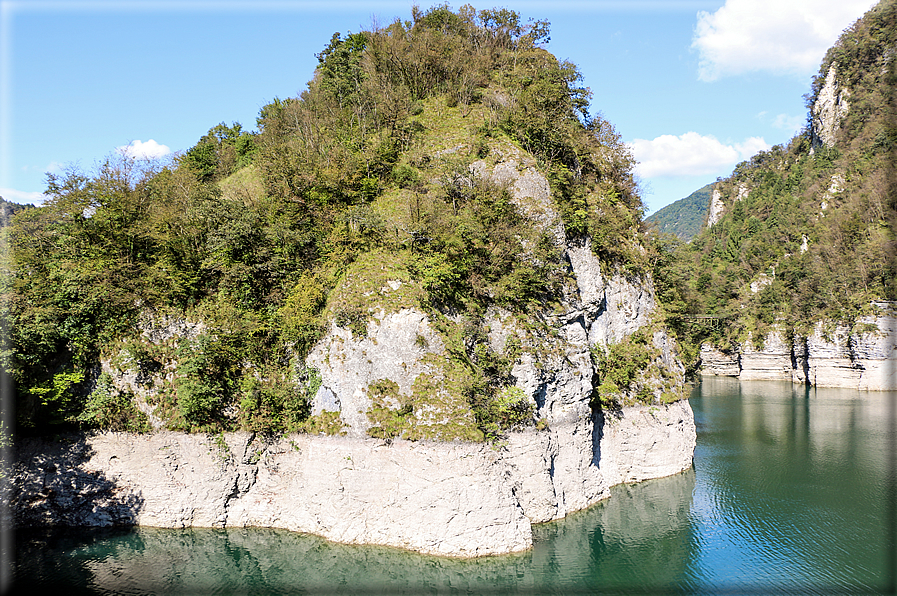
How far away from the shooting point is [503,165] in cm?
2723

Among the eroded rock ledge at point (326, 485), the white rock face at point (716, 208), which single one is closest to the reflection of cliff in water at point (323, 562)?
the eroded rock ledge at point (326, 485)

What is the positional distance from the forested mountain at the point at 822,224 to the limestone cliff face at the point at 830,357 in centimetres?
174

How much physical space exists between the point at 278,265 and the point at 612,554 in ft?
68.5

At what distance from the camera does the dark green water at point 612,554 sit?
18531mm

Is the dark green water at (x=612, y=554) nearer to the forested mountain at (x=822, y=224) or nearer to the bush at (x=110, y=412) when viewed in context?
the bush at (x=110, y=412)

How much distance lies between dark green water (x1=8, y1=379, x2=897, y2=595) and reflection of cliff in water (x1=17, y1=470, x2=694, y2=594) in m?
0.05

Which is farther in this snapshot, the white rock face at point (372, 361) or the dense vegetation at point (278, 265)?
the dense vegetation at point (278, 265)

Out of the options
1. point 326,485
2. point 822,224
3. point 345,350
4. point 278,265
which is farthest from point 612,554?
point 822,224

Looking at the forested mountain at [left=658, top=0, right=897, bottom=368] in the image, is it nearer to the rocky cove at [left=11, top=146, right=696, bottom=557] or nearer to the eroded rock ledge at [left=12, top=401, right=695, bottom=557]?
the rocky cove at [left=11, top=146, right=696, bottom=557]

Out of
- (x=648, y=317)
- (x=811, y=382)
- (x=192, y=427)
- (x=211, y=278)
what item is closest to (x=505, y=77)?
(x=648, y=317)

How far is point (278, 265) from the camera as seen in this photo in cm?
2473

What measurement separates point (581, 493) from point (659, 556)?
4.58 m

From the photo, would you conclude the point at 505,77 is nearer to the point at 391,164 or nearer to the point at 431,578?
the point at 391,164

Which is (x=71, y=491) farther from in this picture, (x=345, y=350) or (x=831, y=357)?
(x=831, y=357)
